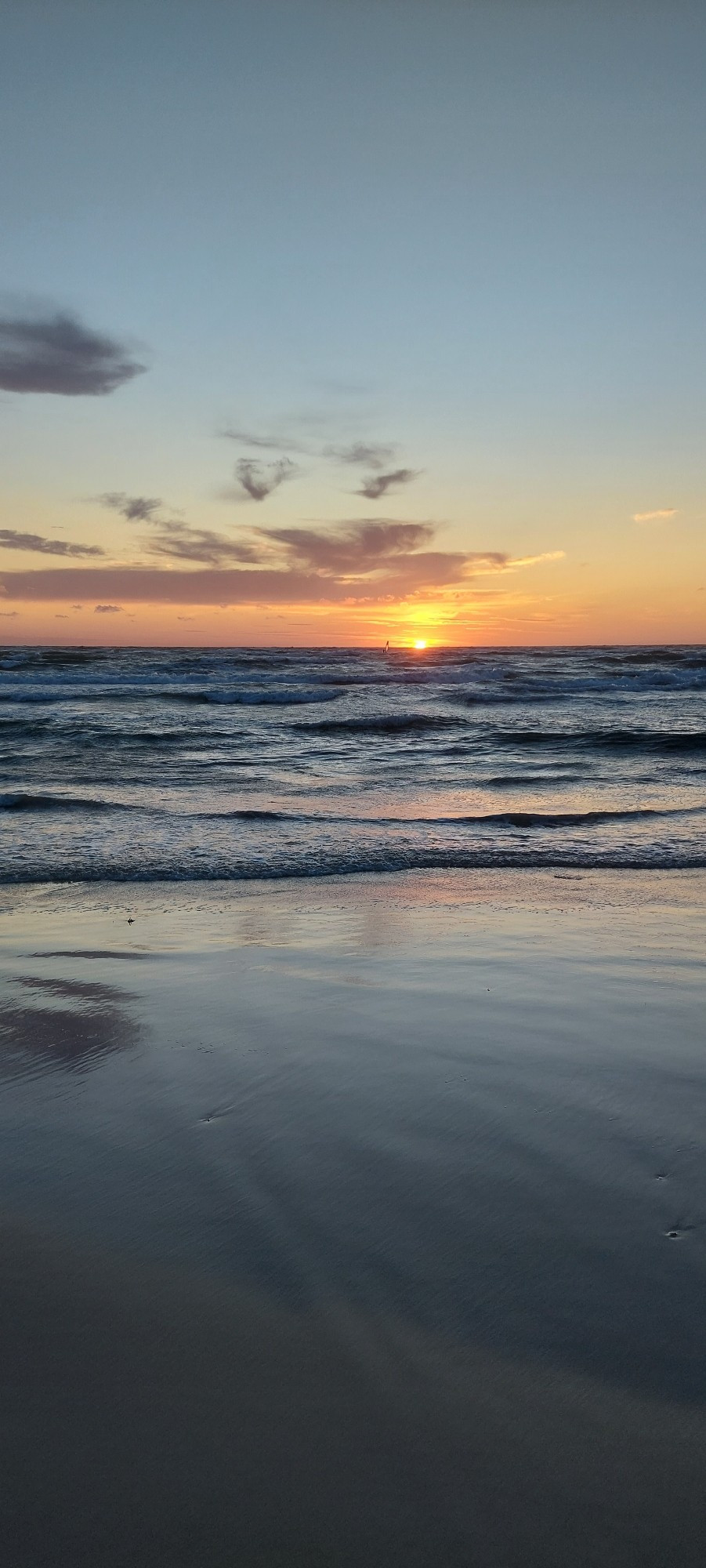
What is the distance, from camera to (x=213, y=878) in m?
6.79

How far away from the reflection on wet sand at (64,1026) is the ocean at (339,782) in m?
2.51

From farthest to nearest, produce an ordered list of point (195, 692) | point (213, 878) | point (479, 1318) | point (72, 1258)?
1. point (195, 692)
2. point (213, 878)
3. point (72, 1258)
4. point (479, 1318)

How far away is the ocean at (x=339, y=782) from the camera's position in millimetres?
7535

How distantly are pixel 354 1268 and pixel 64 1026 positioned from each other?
206 cm

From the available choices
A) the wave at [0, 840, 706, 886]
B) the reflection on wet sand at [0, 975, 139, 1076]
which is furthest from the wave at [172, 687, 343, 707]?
the reflection on wet sand at [0, 975, 139, 1076]

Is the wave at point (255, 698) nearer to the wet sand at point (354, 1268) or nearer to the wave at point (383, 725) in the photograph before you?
the wave at point (383, 725)

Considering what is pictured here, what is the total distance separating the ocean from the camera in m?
7.54

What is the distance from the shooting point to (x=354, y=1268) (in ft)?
7.20

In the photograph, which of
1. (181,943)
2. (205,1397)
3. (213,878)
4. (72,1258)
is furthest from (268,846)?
(205,1397)

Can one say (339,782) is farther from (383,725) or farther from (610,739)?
(383,725)

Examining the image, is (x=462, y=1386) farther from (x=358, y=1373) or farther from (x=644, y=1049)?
(x=644, y=1049)

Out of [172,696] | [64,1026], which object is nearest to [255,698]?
[172,696]

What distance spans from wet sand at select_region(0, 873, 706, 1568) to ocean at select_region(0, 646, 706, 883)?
3192 mm

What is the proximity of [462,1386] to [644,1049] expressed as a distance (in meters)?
1.91
